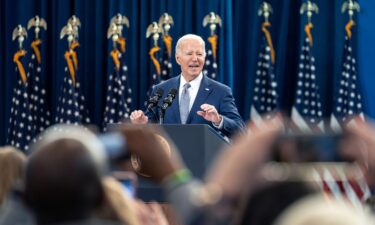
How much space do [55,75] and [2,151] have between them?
8.63 m

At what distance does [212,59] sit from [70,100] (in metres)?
1.87

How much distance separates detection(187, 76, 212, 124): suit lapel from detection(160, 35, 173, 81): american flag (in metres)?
3.13

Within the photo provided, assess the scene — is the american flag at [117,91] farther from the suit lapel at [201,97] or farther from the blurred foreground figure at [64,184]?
the blurred foreground figure at [64,184]

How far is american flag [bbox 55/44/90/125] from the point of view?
10750 mm

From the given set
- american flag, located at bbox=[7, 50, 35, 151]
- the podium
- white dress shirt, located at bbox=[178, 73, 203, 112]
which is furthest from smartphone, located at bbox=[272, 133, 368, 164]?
american flag, located at bbox=[7, 50, 35, 151]

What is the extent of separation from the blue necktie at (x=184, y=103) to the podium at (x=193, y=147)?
1.32m

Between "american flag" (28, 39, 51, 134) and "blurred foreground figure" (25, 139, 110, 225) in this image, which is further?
"american flag" (28, 39, 51, 134)

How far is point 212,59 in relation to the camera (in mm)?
10547

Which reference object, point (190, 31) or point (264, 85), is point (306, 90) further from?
point (190, 31)

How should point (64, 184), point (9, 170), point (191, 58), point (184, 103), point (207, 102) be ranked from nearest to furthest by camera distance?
1. point (64, 184)
2. point (9, 170)
3. point (207, 102)
4. point (184, 103)
5. point (191, 58)

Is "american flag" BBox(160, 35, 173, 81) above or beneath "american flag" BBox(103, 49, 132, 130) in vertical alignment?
above

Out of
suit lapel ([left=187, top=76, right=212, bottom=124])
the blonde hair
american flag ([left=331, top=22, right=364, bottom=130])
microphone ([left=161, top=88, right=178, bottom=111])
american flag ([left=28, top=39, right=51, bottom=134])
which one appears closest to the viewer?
the blonde hair

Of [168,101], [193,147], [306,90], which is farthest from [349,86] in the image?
[193,147]

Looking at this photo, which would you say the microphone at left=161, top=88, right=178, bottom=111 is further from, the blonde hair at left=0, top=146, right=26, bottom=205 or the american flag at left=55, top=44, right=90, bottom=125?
the american flag at left=55, top=44, right=90, bottom=125
